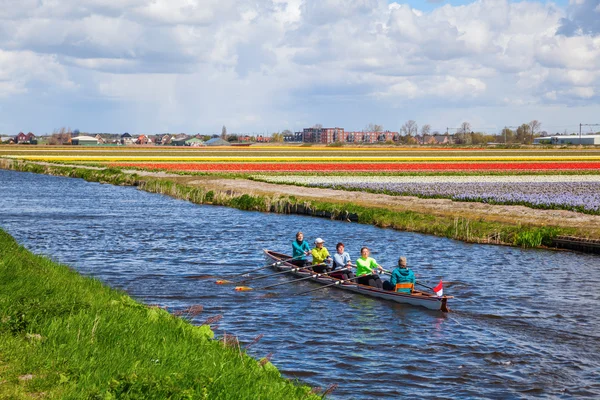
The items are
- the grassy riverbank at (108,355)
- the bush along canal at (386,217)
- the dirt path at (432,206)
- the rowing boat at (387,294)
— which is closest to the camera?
the grassy riverbank at (108,355)

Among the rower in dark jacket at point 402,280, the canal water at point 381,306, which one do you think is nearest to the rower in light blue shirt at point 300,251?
the canal water at point 381,306

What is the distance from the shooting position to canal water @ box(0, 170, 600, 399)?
672 inches

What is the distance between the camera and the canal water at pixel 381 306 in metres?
17.1

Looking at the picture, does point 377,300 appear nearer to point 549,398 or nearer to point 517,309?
point 517,309

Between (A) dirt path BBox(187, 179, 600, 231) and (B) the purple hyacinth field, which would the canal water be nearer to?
(A) dirt path BBox(187, 179, 600, 231)

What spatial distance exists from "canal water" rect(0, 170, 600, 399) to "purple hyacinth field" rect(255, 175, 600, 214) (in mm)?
10728

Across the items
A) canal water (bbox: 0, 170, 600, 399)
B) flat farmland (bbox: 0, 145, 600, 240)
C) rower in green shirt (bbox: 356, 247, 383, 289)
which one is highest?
flat farmland (bbox: 0, 145, 600, 240)

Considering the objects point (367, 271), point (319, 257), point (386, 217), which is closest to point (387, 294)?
point (367, 271)

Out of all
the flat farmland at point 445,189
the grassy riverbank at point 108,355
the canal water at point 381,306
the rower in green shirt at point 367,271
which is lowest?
the canal water at point 381,306

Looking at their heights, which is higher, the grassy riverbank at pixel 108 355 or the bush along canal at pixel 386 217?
the grassy riverbank at pixel 108 355

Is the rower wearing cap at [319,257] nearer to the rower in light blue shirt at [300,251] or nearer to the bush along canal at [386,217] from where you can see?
the rower in light blue shirt at [300,251]

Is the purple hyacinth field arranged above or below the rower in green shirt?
above

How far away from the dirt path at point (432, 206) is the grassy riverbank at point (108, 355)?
988 inches

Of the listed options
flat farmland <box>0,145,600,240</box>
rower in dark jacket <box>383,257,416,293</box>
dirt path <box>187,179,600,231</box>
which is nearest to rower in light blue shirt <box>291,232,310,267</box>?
rower in dark jacket <box>383,257,416,293</box>
